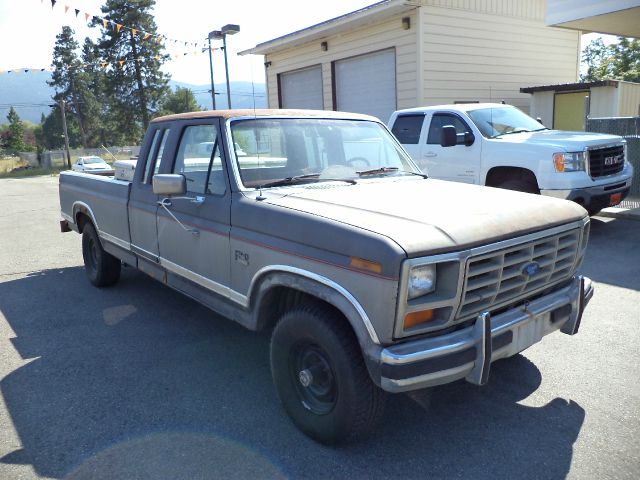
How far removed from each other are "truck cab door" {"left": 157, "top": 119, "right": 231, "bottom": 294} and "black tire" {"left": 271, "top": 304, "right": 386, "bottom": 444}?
0.80 m

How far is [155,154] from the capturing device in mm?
4730

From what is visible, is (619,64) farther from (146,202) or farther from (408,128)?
(146,202)

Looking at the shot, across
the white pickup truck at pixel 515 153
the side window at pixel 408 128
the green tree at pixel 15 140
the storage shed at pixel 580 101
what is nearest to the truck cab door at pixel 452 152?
the white pickup truck at pixel 515 153

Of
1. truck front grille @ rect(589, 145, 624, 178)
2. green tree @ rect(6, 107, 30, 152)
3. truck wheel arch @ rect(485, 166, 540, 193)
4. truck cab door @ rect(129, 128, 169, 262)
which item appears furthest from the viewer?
green tree @ rect(6, 107, 30, 152)

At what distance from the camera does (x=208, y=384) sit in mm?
3861

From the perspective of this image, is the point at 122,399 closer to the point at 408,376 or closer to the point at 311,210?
the point at 311,210

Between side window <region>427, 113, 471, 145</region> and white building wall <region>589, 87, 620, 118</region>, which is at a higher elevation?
white building wall <region>589, 87, 620, 118</region>

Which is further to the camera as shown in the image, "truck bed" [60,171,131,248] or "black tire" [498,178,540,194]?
"black tire" [498,178,540,194]

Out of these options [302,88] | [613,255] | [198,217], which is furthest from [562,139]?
[302,88]

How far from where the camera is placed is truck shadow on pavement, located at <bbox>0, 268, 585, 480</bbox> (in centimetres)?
289

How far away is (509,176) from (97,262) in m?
5.81

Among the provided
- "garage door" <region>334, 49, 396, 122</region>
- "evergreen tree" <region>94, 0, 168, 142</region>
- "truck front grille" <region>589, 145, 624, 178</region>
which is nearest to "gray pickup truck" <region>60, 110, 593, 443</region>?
"truck front grille" <region>589, 145, 624, 178</region>

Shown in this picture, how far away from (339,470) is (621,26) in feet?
45.5

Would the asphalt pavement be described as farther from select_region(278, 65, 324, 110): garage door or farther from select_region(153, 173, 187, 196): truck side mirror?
select_region(278, 65, 324, 110): garage door
